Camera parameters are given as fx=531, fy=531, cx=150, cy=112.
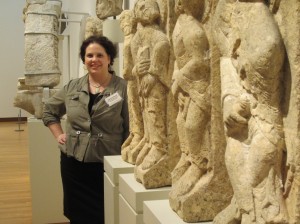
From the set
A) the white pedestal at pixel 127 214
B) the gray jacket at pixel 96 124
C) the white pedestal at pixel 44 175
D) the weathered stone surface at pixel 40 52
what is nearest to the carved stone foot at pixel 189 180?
the white pedestal at pixel 127 214

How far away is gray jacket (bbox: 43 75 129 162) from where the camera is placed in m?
3.39

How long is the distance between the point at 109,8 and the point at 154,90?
235 centimetres

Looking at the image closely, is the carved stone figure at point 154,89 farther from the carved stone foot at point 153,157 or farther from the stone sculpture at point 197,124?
the stone sculpture at point 197,124

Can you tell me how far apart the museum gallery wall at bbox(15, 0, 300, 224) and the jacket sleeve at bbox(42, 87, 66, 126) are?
30.5 inches

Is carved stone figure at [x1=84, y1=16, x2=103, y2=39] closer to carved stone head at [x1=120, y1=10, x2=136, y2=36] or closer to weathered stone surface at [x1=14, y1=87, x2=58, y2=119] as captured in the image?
weathered stone surface at [x1=14, y1=87, x2=58, y2=119]

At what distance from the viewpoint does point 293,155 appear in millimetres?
1426

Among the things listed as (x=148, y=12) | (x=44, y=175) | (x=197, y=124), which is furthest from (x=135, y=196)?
(x=44, y=175)

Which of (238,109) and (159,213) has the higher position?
(238,109)

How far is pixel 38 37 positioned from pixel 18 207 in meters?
1.83

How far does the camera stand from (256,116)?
1.53 metres

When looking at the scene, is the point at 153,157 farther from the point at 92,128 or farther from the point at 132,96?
the point at 92,128

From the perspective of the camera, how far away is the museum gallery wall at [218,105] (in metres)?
1.47

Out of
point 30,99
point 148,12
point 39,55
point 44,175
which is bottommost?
point 44,175

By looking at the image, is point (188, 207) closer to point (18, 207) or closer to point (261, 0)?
point (261, 0)
